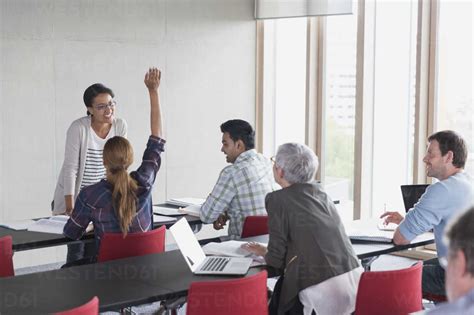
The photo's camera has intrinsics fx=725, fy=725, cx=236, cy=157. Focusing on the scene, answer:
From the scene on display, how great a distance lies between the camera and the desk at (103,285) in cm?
294

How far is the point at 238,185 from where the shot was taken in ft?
15.4

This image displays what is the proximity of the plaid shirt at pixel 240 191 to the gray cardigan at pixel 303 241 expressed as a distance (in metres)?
1.16

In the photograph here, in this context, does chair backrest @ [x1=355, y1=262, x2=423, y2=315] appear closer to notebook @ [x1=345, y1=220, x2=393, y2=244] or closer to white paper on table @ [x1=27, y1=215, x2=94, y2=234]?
notebook @ [x1=345, y1=220, x2=393, y2=244]

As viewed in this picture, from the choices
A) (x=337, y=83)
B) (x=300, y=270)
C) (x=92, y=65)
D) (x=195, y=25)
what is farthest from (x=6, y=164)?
(x=300, y=270)

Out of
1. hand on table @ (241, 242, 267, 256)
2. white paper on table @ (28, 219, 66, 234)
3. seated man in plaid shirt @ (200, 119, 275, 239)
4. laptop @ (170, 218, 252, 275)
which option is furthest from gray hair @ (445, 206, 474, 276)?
white paper on table @ (28, 219, 66, 234)

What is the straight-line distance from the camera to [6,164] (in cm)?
644

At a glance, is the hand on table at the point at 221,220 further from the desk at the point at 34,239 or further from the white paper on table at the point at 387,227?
the white paper on table at the point at 387,227

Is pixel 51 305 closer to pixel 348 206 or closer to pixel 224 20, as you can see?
pixel 348 206

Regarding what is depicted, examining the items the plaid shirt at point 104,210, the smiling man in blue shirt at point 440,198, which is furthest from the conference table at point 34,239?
the smiling man in blue shirt at point 440,198

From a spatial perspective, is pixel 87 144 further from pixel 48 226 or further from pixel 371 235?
pixel 371 235

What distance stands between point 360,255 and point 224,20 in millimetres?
4615

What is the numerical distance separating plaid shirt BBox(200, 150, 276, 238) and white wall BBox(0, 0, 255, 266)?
8.06ft

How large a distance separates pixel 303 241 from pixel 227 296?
0.58 m

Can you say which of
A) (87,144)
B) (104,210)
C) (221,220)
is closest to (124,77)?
(87,144)
